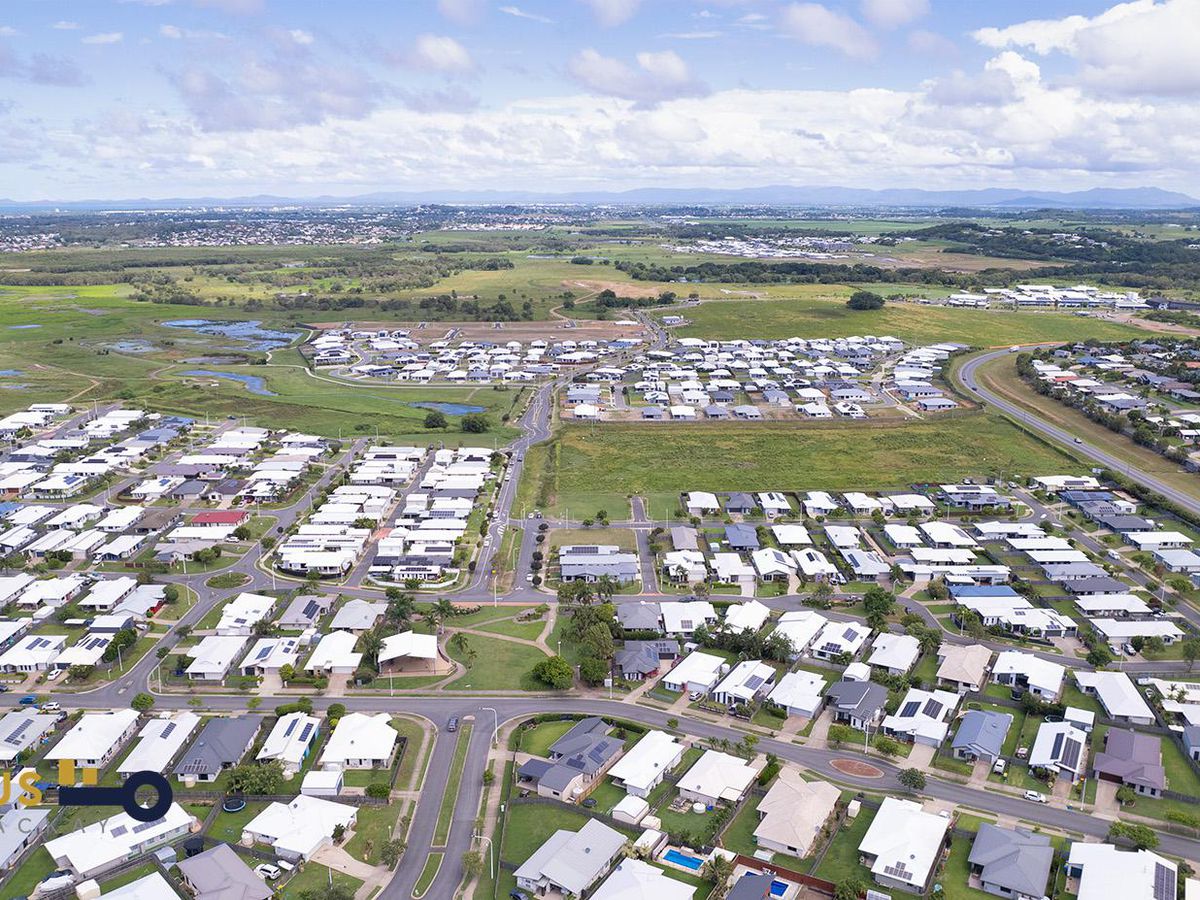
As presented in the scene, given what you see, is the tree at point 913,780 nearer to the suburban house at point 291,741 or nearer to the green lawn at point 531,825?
the green lawn at point 531,825

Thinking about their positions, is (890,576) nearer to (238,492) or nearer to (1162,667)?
(1162,667)

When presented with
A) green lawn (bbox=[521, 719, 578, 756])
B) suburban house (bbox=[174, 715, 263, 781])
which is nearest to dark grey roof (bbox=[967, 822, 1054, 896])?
green lawn (bbox=[521, 719, 578, 756])

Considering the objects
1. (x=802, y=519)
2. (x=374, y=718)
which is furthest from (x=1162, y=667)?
(x=374, y=718)

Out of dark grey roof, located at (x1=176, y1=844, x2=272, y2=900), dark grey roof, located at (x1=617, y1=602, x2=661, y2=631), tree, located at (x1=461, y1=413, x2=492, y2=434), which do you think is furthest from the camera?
tree, located at (x1=461, y1=413, x2=492, y2=434)

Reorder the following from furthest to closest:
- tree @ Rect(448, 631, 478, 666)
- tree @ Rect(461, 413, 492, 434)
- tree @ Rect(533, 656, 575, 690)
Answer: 1. tree @ Rect(461, 413, 492, 434)
2. tree @ Rect(448, 631, 478, 666)
3. tree @ Rect(533, 656, 575, 690)

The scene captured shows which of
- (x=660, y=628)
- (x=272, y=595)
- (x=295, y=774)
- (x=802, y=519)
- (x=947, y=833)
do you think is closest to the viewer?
(x=947, y=833)

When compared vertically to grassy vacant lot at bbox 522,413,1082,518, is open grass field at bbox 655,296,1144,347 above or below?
above

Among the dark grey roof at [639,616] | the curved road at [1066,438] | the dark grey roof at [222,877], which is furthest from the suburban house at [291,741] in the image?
the curved road at [1066,438]

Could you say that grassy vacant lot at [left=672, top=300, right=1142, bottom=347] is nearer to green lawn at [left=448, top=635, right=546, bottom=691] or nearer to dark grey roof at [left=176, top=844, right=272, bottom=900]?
green lawn at [left=448, top=635, right=546, bottom=691]
